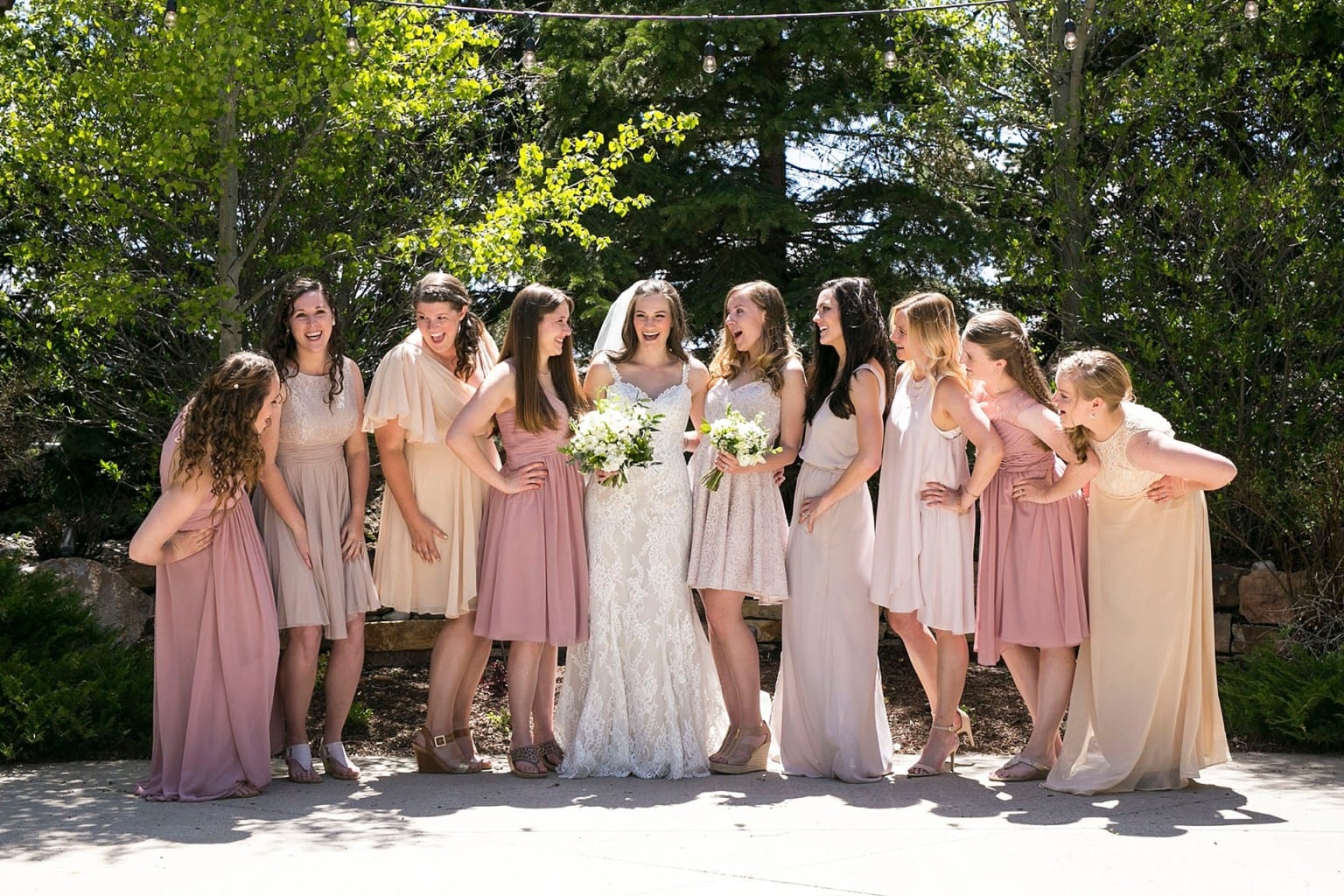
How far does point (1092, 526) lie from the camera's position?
5645 millimetres

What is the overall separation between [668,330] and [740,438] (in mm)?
658

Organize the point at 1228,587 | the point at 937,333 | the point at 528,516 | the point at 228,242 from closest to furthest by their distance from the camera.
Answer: the point at 937,333 < the point at 528,516 < the point at 228,242 < the point at 1228,587

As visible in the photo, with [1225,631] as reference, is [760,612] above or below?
above

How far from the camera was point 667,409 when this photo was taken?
600 cm

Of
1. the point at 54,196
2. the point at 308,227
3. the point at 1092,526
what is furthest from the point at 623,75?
the point at 1092,526

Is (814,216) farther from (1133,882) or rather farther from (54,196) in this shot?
(1133,882)

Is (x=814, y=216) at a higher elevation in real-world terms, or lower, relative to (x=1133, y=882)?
higher

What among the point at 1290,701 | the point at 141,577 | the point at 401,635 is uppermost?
the point at 141,577

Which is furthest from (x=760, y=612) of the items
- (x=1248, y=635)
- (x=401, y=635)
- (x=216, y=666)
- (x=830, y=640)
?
(x=216, y=666)

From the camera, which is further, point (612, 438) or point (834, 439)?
point (834, 439)

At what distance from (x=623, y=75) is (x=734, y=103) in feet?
3.18

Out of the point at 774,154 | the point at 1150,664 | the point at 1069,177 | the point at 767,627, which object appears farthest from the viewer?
the point at 774,154

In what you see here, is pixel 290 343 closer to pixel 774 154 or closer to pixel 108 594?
pixel 108 594

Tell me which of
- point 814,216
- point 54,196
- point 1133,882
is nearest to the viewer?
point 1133,882
